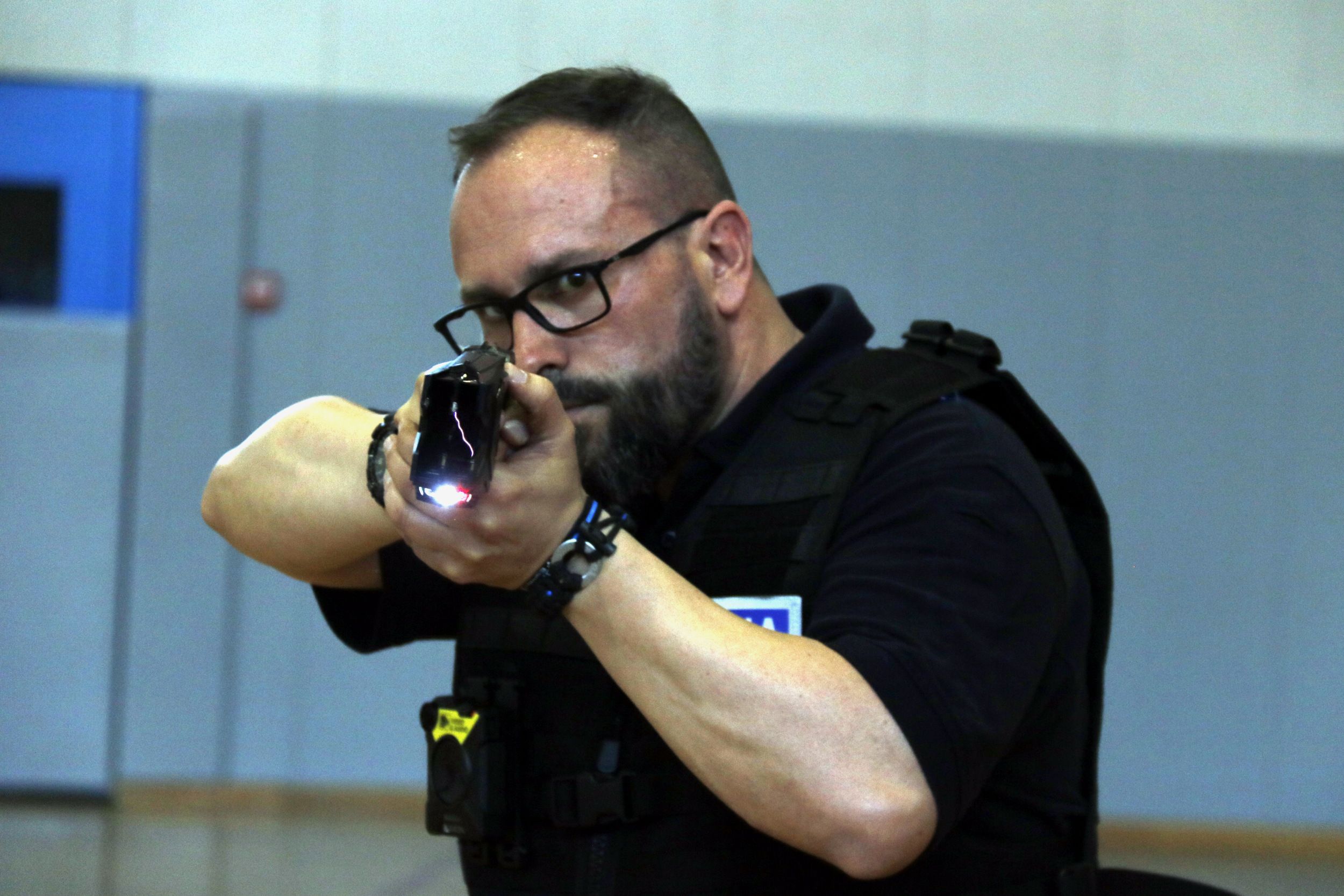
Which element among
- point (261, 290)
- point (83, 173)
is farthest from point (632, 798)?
point (83, 173)

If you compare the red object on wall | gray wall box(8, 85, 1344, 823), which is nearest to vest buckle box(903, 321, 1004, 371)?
gray wall box(8, 85, 1344, 823)

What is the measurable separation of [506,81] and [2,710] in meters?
2.69

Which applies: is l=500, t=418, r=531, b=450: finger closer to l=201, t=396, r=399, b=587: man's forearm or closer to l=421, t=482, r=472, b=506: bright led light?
l=421, t=482, r=472, b=506: bright led light

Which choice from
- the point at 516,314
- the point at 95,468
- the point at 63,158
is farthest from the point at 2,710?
the point at 516,314

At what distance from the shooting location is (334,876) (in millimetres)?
3617

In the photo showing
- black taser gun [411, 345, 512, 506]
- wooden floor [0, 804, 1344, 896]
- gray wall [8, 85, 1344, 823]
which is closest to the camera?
black taser gun [411, 345, 512, 506]

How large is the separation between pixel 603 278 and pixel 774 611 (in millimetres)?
399

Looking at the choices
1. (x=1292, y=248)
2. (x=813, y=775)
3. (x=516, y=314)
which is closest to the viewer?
(x=813, y=775)

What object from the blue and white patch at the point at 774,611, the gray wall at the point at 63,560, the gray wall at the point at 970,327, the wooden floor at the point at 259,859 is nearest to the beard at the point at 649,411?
the blue and white patch at the point at 774,611

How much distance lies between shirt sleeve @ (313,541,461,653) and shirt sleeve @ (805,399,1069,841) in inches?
19.4

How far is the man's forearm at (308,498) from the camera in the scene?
48.4 inches

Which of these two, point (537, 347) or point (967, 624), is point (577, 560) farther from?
point (537, 347)

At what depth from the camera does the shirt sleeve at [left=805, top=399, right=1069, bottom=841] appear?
96 centimetres

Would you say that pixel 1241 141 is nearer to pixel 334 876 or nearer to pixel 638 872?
pixel 334 876
